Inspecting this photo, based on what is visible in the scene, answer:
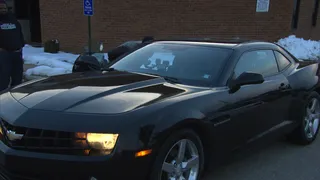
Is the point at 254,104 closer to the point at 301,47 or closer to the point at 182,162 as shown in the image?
the point at 182,162

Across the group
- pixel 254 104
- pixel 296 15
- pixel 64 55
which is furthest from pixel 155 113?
pixel 296 15

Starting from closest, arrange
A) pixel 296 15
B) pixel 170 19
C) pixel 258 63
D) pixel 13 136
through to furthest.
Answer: pixel 13 136 → pixel 258 63 → pixel 170 19 → pixel 296 15

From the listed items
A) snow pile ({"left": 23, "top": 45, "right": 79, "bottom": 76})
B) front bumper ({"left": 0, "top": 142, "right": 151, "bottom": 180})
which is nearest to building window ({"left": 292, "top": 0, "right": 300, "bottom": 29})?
snow pile ({"left": 23, "top": 45, "right": 79, "bottom": 76})

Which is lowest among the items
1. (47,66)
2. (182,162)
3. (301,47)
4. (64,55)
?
(64,55)

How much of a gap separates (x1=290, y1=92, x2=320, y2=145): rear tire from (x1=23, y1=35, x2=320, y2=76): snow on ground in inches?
260

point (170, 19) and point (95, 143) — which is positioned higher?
point (170, 19)

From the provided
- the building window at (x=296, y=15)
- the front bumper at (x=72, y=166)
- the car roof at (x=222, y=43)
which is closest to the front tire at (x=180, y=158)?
the front bumper at (x=72, y=166)

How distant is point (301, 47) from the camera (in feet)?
48.9

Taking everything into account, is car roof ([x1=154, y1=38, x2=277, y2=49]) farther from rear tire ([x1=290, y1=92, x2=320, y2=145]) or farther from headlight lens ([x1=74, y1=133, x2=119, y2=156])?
headlight lens ([x1=74, y1=133, x2=119, y2=156])

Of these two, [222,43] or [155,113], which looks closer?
[155,113]

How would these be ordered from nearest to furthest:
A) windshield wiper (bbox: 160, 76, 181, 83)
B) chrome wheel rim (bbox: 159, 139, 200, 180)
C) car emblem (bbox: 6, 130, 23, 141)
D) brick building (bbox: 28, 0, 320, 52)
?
car emblem (bbox: 6, 130, 23, 141) → chrome wheel rim (bbox: 159, 139, 200, 180) → windshield wiper (bbox: 160, 76, 181, 83) → brick building (bbox: 28, 0, 320, 52)

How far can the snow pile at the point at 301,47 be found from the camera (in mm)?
14312

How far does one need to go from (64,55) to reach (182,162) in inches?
457

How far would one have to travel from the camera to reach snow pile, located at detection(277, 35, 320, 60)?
14.3 m
